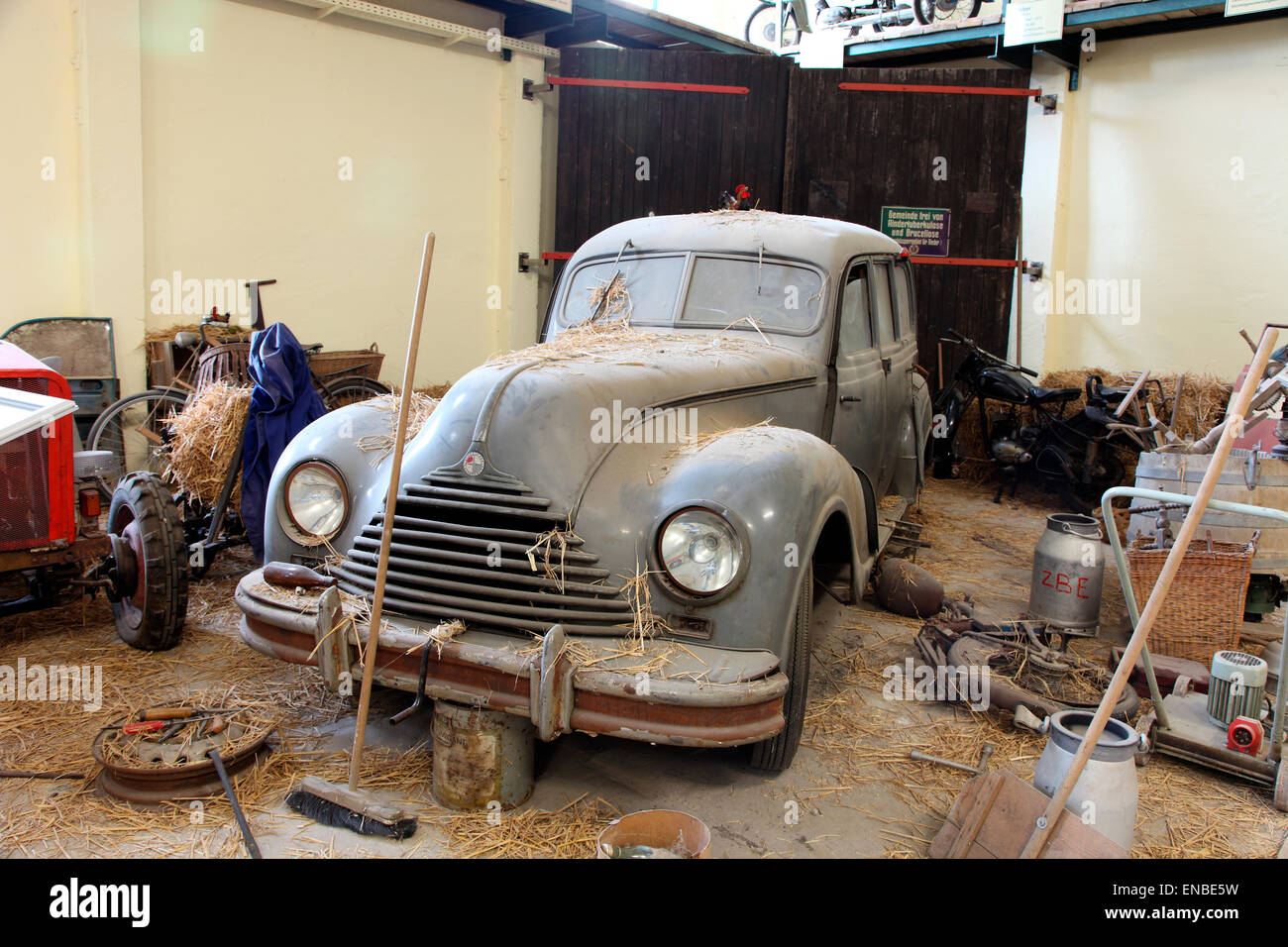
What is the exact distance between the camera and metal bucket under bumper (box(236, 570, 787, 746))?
2.63 m

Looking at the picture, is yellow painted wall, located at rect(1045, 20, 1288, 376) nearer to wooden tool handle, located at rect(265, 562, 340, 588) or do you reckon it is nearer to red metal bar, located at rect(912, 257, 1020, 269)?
red metal bar, located at rect(912, 257, 1020, 269)

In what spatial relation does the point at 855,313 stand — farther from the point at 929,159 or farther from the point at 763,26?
the point at 763,26

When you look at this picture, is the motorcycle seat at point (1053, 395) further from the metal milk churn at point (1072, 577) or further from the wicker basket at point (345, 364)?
the wicker basket at point (345, 364)

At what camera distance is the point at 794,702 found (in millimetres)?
3234

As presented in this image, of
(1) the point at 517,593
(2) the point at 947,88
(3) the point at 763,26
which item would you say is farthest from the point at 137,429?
(3) the point at 763,26

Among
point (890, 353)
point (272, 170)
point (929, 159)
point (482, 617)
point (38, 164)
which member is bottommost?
point (482, 617)

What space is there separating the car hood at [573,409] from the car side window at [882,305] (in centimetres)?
158

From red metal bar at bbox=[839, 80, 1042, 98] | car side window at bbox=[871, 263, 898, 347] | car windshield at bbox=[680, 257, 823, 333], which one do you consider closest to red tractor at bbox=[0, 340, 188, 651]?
car windshield at bbox=[680, 257, 823, 333]

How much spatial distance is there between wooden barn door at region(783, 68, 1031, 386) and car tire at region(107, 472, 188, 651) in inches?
259

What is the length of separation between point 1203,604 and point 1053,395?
368 cm

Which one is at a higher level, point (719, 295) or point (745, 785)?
point (719, 295)

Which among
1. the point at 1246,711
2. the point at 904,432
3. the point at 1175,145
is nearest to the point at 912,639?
the point at 1246,711

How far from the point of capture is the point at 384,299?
8.20 metres

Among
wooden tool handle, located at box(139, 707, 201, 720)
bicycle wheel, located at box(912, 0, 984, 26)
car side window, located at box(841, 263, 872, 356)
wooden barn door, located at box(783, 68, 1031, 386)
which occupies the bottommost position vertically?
wooden tool handle, located at box(139, 707, 201, 720)
